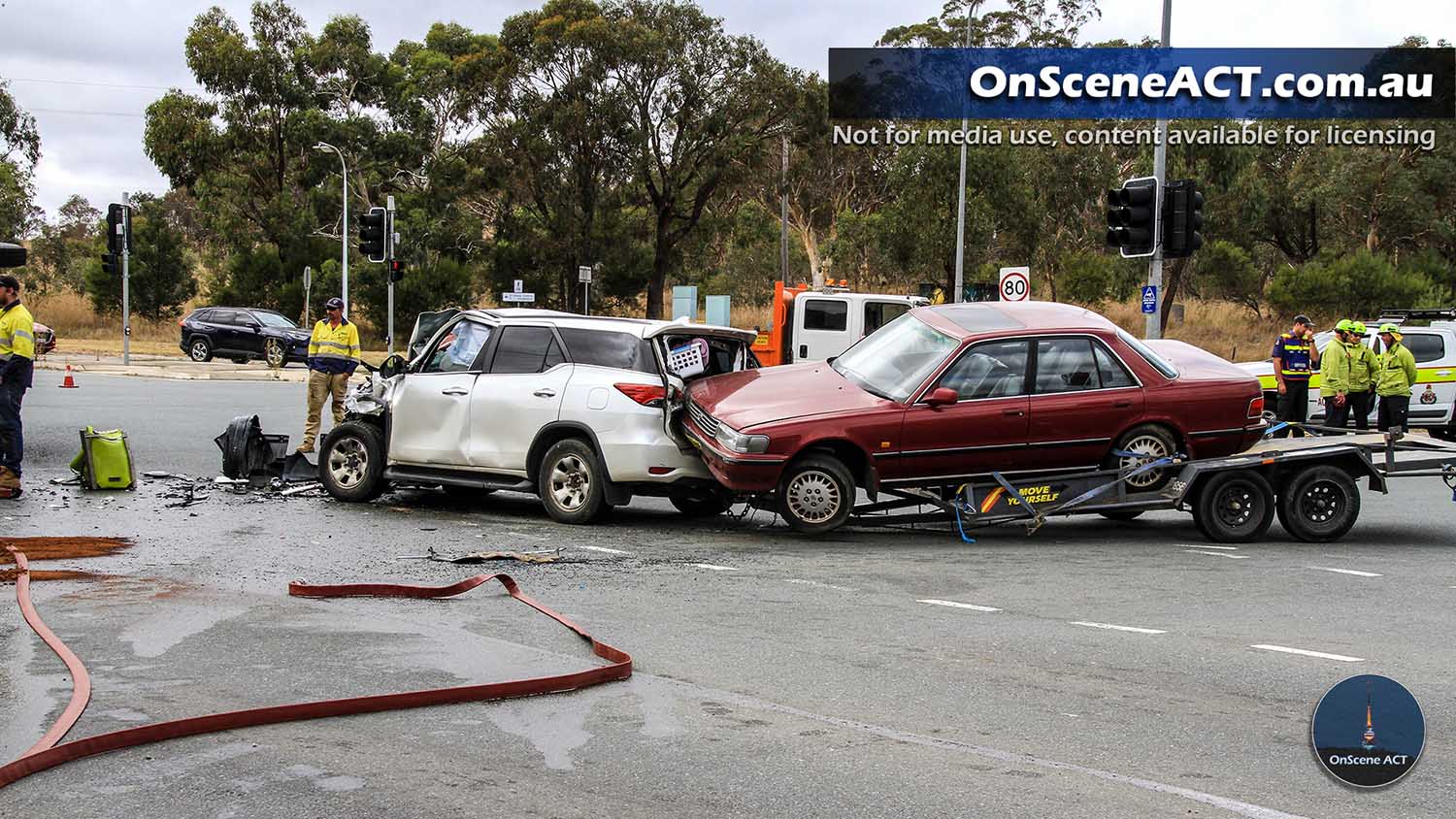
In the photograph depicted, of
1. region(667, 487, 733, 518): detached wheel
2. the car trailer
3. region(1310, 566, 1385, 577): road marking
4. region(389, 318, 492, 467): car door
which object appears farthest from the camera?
region(667, 487, 733, 518): detached wheel

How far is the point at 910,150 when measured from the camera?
4300cm

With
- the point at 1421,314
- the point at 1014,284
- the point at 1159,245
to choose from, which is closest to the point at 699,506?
the point at 1159,245

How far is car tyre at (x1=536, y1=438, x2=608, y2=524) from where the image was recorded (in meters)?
11.5

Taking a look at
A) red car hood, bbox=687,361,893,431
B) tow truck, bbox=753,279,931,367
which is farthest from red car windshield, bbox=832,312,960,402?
tow truck, bbox=753,279,931,367

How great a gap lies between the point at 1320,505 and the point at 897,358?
357 cm

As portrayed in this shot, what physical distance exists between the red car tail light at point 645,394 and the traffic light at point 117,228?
92.8 feet

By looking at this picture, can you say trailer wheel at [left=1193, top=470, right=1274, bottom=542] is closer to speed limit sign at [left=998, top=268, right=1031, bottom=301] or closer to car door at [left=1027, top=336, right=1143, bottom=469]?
car door at [left=1027, top=336, right=1143, bottom=469]

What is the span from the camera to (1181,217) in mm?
19609

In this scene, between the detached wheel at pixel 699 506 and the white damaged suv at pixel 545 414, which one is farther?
the detached wheel at pixel 699 506

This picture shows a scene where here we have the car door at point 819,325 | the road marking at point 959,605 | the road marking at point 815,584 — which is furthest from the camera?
the car door at point 819,325

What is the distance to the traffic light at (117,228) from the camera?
35469mm

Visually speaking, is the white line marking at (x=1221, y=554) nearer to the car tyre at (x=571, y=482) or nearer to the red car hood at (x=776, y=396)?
the red car hood at (x=776, y=396)

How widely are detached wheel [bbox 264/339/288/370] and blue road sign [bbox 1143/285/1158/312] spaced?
24074mm

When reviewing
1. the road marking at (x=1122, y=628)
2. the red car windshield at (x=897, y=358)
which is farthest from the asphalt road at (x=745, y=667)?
the red car windshield at (x=897, y=358)
